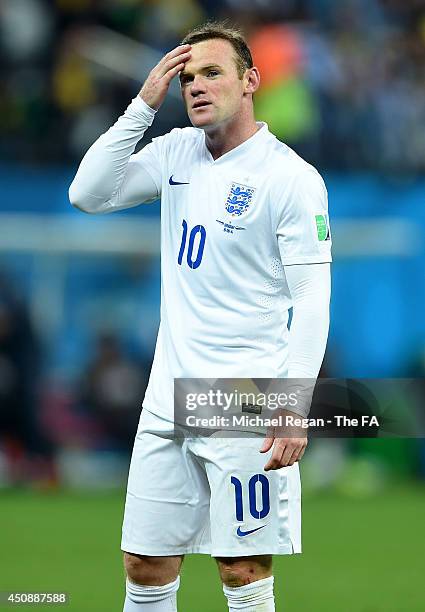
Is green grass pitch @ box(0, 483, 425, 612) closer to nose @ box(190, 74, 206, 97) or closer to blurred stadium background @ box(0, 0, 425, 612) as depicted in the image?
blurred stadium background @ box(0, 0, 425, 612)

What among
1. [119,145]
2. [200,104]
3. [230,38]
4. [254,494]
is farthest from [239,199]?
[254,494]

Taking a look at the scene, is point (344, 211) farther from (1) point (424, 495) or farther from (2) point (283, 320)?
(2) point (283, 320)

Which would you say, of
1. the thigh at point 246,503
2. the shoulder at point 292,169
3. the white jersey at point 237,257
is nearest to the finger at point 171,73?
the white jersey at point 237,257

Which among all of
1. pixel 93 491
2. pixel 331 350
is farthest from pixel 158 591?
pixel 331 350

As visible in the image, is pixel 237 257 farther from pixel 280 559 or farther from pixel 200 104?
pixel 280 559

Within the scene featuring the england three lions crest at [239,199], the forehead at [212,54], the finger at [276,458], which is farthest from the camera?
the forehead at [212,54]

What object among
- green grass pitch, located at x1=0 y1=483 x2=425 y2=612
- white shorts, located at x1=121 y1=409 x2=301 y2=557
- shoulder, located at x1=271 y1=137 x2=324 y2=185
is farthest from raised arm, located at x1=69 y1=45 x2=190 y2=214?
green grass pitch, located at x1=0 y1=483 x2=425 y2=612

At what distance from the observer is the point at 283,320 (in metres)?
5.59

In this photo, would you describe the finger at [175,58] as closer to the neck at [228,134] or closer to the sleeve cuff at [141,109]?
the sleeve cuff at [141,109]

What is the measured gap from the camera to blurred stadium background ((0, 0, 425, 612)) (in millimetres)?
13906

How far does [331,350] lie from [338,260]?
3.64 feet

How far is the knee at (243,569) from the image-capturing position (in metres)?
5.37

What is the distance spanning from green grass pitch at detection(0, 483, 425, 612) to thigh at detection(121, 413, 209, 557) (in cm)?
225

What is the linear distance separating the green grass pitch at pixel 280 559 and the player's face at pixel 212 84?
3.23 meters
